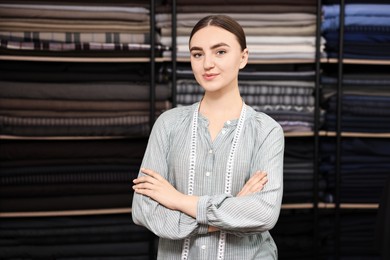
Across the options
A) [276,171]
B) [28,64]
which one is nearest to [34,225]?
[28,64]

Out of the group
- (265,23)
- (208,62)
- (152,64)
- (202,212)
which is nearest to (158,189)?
(202,212)

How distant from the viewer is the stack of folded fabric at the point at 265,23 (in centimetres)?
233

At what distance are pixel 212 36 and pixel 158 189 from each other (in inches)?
16.6

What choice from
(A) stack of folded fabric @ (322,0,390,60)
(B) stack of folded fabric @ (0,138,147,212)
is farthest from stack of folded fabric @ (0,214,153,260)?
(A) stack of folded fabric @ (322,0,390,60)

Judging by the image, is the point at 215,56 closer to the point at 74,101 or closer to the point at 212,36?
the point at 212,36

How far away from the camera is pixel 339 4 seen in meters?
2.37

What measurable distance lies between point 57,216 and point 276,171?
4.43 ft

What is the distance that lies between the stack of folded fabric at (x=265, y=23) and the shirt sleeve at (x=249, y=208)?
1.07 m

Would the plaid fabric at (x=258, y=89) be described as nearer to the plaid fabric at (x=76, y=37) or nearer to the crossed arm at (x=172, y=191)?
the plaid fabric at (x=76, y=37)

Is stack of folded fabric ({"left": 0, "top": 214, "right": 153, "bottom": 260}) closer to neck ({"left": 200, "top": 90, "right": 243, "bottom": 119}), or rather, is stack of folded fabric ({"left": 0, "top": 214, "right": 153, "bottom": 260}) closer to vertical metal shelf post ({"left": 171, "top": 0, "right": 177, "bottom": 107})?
vertical metal shelf post ({"left": 171, "top": 0, "right": 177, "bottom": 107})

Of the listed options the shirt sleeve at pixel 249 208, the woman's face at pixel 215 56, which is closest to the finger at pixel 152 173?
the shirt sleeve at pixel 249 208

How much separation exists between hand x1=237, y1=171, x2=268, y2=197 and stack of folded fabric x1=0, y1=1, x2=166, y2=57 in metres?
1.13

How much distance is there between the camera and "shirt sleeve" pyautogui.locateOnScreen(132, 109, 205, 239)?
132cm

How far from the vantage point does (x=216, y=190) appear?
138cm
